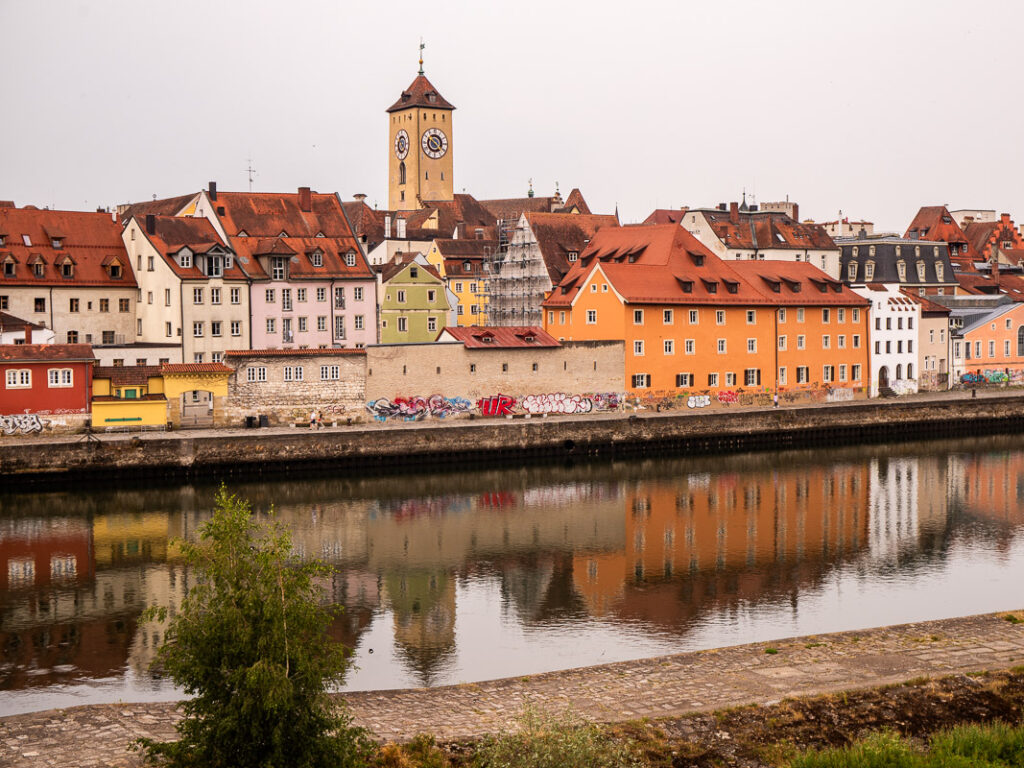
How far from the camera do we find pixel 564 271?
67.9m

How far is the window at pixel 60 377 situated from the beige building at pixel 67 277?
953 centimetres

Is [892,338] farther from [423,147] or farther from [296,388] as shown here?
[423,147]

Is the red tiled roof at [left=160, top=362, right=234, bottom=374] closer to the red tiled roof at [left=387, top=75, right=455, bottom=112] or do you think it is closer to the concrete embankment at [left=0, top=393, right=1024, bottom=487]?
the concrete embankment at [left=0, top=393, right=1024, bottom=487]

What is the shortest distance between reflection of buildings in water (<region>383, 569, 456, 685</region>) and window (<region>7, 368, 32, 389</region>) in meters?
20.9

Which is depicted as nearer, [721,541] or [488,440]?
[721,541]

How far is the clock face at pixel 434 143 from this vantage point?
4742 inches

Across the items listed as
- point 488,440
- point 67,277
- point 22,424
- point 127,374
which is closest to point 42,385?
point 22,424

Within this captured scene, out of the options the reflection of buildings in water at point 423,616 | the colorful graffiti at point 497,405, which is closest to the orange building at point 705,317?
the colorful graffiti at point 497,405

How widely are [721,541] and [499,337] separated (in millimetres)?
22096

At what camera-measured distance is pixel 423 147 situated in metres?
120

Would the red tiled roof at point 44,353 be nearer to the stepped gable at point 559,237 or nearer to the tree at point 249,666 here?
the stepped gable at point 559,237

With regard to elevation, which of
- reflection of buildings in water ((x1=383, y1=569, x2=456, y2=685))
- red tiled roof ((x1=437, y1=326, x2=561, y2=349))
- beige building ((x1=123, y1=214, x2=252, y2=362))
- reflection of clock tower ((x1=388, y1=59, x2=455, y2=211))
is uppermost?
reflection of clock tower ((x1=388, y1=59, x2=455, y2=211))

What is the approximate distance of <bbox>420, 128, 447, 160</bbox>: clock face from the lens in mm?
Answer: 120438

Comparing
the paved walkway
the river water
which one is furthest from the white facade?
the paved walkway
